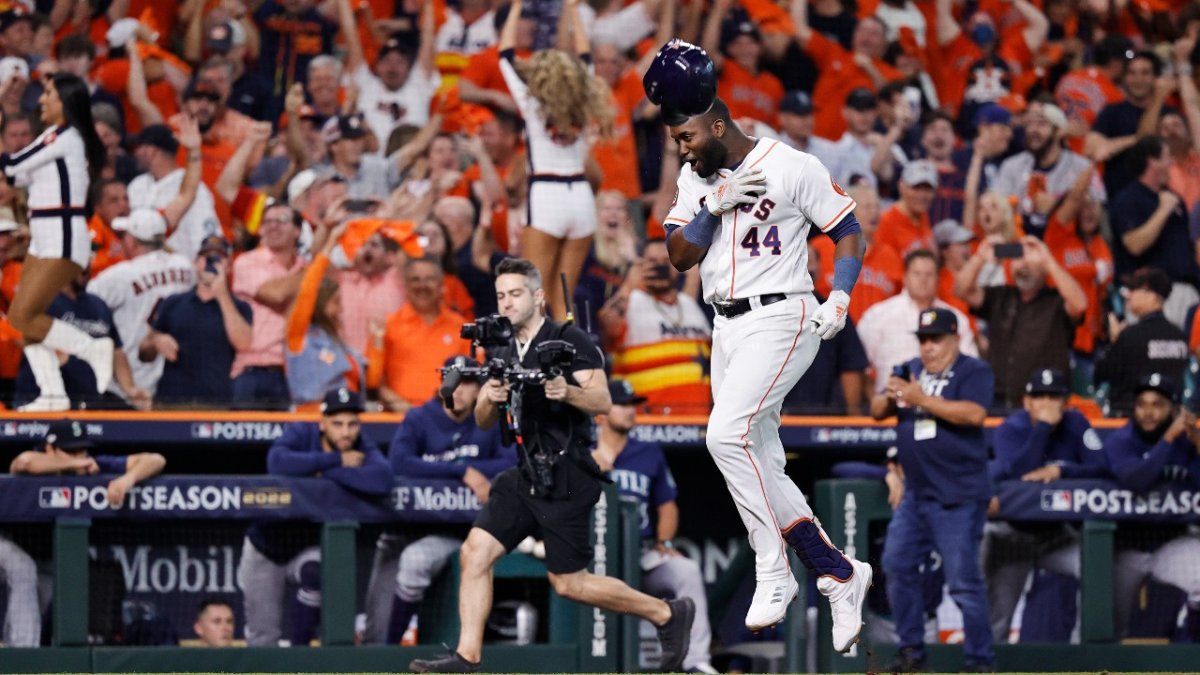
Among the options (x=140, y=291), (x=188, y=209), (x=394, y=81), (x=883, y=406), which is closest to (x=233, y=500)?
(x=140, y=291)

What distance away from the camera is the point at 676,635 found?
750 centimetres

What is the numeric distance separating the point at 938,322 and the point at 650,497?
5.57 feet

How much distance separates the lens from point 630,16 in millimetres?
12242

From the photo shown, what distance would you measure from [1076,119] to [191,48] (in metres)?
6.00

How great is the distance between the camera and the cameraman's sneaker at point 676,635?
748cm

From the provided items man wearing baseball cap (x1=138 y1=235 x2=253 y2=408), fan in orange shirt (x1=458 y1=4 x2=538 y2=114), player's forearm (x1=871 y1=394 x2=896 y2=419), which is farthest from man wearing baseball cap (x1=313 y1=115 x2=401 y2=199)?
player's forearm (x1=871 y1=394 x2=896 y2=419)

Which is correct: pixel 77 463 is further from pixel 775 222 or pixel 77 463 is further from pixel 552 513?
pixel 775 222

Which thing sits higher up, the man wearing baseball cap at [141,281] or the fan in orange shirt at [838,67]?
the fan in orange shirt at [838,67]

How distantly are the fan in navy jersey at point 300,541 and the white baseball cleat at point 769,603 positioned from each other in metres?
2.72

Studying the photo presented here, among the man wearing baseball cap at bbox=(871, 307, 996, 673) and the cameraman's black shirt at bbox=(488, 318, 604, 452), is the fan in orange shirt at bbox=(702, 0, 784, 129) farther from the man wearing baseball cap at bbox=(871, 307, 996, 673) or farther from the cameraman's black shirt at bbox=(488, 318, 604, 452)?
the cameraman's black shirt at bbox=(488, 318, 604, 452)

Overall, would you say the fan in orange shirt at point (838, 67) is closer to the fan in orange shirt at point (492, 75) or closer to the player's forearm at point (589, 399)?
the fan in orange shirt at point (492, 75)

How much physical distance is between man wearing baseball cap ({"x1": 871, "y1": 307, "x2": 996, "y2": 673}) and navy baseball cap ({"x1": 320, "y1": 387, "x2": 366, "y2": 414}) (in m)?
2.34

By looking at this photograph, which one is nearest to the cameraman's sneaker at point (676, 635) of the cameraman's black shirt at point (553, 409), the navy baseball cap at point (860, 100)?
the cameraman's black shirt at point (553, 409)

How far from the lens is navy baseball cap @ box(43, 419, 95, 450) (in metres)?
8.17
